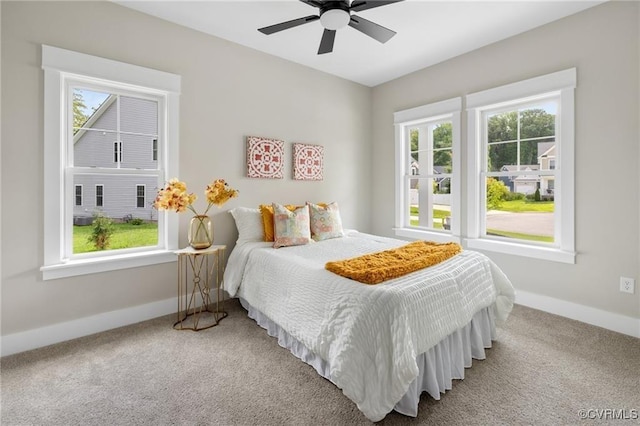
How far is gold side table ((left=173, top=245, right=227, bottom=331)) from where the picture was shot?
272 cm

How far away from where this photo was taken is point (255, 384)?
1.87m

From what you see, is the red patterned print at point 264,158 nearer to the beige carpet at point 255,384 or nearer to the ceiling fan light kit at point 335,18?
the ceiling fan light kit at point 335,18

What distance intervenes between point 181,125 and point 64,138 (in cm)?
89

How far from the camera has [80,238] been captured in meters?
2.54

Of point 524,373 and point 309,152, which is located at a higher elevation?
point 309,152

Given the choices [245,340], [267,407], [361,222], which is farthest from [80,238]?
[361,222]

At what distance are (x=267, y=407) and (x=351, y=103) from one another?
3788mm

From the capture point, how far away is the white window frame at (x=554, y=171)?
2.76 metres

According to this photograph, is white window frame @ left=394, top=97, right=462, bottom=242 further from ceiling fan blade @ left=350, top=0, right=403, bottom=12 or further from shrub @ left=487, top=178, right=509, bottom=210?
ceiling fan blade @ left=350, top=0, right=403, bottom=12

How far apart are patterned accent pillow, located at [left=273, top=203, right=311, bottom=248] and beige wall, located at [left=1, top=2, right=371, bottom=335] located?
55 cm

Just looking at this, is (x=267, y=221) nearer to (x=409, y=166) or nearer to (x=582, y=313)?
(x=409, y=166)

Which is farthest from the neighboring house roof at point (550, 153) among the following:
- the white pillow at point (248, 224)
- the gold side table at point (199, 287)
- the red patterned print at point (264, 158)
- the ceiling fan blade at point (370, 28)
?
the gold side table at point (199, 287)

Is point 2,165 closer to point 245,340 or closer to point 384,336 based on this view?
point 245,340

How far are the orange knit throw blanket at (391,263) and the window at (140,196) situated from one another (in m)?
1.93
